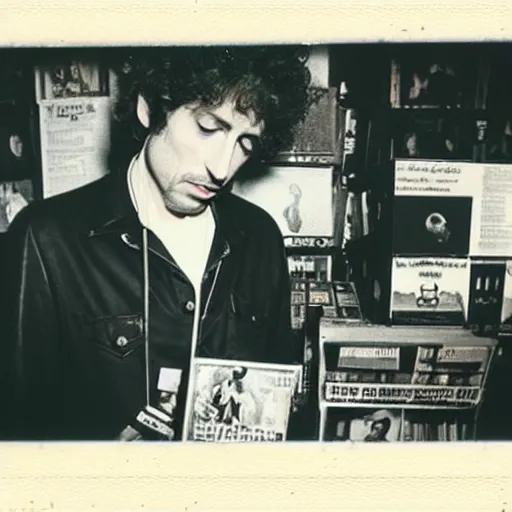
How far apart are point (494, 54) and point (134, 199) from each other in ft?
4.13

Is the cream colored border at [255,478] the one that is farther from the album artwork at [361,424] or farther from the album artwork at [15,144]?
the album artwork at [15,144]

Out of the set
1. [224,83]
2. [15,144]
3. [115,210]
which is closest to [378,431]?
[115,210]

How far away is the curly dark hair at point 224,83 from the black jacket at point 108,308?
0.84ft

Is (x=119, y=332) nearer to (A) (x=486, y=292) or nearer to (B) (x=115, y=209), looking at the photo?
(B) (x=115, y=209)

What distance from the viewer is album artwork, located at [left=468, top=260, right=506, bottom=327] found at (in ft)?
8.73

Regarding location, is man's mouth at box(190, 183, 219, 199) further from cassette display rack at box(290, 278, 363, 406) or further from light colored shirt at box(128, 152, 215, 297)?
cassette display rack at box(290, 278, 363, 406)

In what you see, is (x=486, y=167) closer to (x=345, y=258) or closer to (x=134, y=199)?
(x=345, y=258)

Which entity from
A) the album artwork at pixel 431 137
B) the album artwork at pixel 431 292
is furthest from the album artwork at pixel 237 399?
the album artwork at pixel 431 137

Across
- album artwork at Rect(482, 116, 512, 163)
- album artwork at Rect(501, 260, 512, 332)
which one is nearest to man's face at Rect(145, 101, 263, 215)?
album artwork at Rect(482, 116, 512, 163)

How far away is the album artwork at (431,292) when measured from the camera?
8.70 ft

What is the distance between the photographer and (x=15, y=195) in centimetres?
261


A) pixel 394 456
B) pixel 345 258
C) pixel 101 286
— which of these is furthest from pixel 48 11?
pixel 394 456

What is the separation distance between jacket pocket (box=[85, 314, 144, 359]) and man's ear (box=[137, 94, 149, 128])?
2.09ft

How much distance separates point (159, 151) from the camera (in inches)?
103
